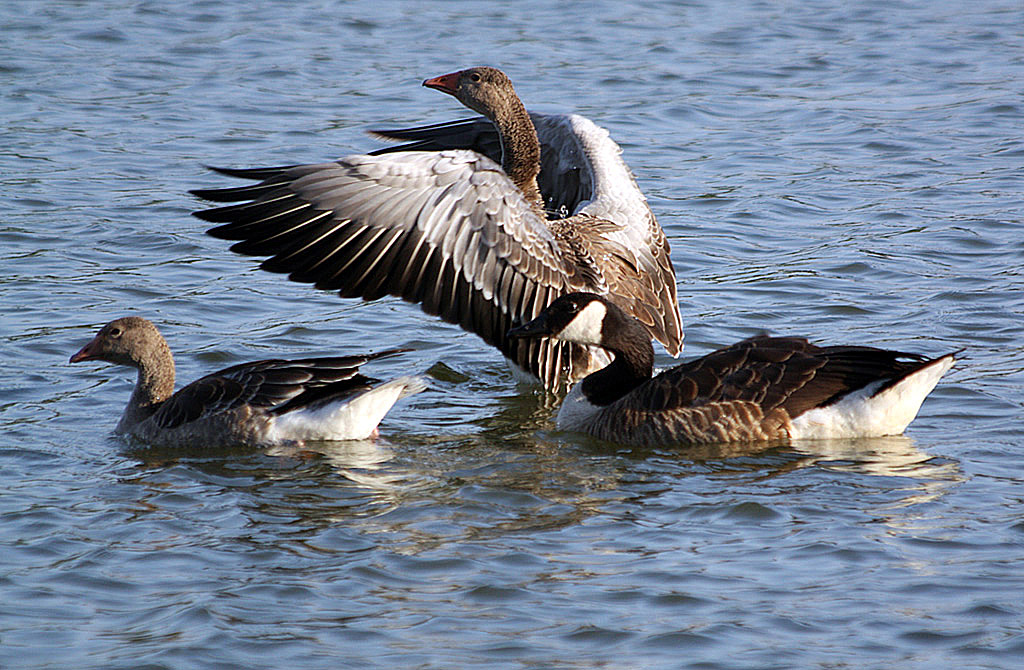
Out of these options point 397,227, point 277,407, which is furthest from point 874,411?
point 277,407

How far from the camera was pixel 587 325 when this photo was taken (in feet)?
29.0

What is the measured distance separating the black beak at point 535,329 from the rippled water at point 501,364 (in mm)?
647

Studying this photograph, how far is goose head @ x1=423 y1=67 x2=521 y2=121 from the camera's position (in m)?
10.1

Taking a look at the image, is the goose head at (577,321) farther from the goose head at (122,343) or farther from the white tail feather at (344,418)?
the goose head at (122,343)

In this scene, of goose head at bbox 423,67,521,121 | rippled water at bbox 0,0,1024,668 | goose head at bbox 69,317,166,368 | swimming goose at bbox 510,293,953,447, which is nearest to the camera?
rippled water at bbox 0,0,1024,668

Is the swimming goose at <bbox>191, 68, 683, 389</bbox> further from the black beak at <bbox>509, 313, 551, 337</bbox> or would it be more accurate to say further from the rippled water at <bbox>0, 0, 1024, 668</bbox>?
the rippled water at <bbox>0, 0, 1024, 668</bbox>

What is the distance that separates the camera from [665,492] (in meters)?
7.71

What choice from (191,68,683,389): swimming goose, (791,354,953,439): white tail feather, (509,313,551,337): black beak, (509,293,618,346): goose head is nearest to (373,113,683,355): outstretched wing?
(191,68,683,389): swimming goose

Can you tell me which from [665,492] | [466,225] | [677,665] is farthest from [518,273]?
[677,665]

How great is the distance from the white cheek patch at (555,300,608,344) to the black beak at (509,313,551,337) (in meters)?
0.10

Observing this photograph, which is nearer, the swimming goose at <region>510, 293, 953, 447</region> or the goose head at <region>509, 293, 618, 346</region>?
the swimming goose at <region>510, 293, 953, 447</region>

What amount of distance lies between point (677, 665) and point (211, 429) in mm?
3788

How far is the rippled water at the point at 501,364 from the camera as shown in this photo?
611cm

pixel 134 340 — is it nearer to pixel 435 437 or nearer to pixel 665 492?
pixel 435 437
